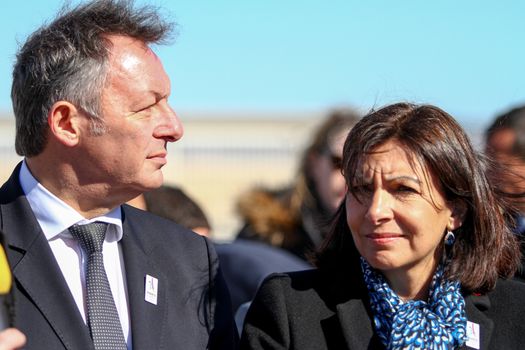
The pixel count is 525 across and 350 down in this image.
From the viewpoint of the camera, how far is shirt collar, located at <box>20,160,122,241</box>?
12.9ft

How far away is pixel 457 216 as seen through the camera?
4.20 meters

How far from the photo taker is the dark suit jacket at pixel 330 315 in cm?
407

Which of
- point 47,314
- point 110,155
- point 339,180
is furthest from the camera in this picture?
point 339,180

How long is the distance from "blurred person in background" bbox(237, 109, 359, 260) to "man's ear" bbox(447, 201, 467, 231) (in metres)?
2.38

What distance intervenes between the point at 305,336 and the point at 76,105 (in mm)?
1273

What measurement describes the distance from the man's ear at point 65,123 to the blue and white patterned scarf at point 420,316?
4.22 feet

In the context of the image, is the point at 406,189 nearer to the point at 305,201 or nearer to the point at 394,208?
the point at 394,208

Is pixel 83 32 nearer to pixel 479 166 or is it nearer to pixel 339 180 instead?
pixel 479 166

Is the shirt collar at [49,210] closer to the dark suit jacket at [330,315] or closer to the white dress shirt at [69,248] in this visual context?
the white dress shirt at [69,248]

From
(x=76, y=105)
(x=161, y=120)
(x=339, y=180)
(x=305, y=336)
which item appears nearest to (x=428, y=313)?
(x=305, y=336)

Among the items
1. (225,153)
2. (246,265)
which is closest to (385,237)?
(246,265)

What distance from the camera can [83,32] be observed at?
412cm

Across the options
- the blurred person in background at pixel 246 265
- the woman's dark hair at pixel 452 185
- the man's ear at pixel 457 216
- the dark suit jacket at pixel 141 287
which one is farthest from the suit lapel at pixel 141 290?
the blurred person in background at pixel 246 265

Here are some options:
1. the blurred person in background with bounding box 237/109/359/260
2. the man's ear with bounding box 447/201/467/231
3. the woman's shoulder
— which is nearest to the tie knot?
the man's ear with bounding box 447/201/467/231
